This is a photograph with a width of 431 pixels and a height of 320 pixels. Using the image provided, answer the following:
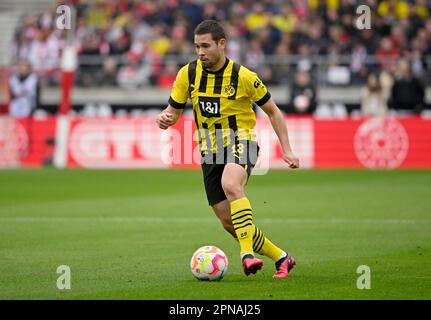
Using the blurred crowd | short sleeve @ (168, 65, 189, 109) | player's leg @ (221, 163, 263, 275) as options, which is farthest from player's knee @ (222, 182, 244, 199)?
the blurred crowd

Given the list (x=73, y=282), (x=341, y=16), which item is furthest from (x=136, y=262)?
(x=341, y=16)

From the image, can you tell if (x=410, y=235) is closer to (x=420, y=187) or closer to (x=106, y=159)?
(x=420, y=187)

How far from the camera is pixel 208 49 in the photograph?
29.4ft

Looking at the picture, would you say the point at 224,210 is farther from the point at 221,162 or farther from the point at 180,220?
the point at 180,220

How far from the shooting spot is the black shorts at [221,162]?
9.16m

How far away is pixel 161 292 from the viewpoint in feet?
26.6

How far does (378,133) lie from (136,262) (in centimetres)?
1387

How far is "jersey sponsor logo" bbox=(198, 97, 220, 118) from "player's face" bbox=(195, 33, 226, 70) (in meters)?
0.33

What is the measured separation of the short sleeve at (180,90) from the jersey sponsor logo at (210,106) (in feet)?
0.78

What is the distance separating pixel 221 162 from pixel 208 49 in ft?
3.42

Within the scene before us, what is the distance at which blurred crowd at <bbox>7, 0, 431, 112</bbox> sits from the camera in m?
26.8

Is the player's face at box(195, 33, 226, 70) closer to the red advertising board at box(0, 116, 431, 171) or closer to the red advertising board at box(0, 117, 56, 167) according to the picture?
the red advertising board at box(0, 116, 431, 171)

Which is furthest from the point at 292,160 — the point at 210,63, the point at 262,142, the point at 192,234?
the point at 262,142
